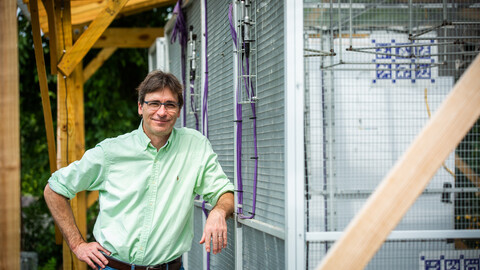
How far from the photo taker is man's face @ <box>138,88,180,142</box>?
2.89 metres

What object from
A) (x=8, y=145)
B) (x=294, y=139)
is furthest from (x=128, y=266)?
(x=8, y=145)

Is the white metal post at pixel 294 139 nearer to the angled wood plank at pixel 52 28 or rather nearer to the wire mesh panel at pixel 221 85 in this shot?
the wire mesh panel at pixel 221 85

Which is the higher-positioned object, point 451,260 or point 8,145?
point 8,145

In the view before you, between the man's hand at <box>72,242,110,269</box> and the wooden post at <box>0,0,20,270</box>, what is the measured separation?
3.65ft

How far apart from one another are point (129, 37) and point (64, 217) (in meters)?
5.21

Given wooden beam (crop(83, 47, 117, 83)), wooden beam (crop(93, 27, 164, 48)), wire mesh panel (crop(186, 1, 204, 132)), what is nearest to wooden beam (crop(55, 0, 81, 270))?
wire mesh panel (crop(186, 1, 204, 132))

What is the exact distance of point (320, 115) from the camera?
567cm

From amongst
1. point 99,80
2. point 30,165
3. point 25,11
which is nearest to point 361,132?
point 25,11

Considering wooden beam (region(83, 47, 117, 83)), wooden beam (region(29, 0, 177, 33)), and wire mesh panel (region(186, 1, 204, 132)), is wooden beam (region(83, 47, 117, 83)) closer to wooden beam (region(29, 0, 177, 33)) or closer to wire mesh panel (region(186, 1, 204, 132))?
wooden beam (region(29, 0, 177, 33))

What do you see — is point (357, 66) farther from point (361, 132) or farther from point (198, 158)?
point (198, 158)

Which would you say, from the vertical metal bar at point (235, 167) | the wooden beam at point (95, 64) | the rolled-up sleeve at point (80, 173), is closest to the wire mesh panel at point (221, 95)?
the vertical metal bar at point (235, 167)

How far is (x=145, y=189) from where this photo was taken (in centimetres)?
286

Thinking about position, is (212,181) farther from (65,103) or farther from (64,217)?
(65,103)

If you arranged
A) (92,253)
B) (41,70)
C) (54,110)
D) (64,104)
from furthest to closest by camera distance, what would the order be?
(54,110)
(64,104)
(41,70)
(92,253)
